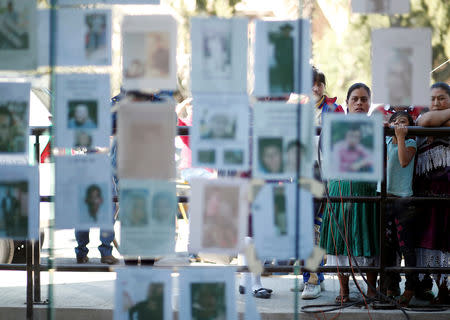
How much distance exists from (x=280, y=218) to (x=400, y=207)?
162 centimetres

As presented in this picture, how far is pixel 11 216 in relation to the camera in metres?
2.09

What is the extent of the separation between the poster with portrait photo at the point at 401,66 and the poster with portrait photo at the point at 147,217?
747 millimetres

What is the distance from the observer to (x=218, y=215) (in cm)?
200

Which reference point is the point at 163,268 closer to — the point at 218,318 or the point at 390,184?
the point at 218,318

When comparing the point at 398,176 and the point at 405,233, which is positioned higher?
the point at 398,176

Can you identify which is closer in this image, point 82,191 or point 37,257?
point 82,191

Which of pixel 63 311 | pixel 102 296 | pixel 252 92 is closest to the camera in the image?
pixel 252 92

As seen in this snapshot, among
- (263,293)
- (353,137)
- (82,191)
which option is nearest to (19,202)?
(82,191)

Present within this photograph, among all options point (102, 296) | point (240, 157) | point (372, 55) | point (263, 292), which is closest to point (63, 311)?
point (102, 296)

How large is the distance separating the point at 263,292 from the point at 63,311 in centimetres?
106

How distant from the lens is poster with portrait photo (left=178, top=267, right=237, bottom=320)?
2.02 meters

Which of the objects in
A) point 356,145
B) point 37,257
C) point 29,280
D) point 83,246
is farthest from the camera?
point 83,246

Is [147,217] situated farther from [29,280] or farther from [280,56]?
[29,280]

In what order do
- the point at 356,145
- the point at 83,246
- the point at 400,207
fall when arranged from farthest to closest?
1. the point at 83,246
2. the point at 400,207
3. the point at 356,145
